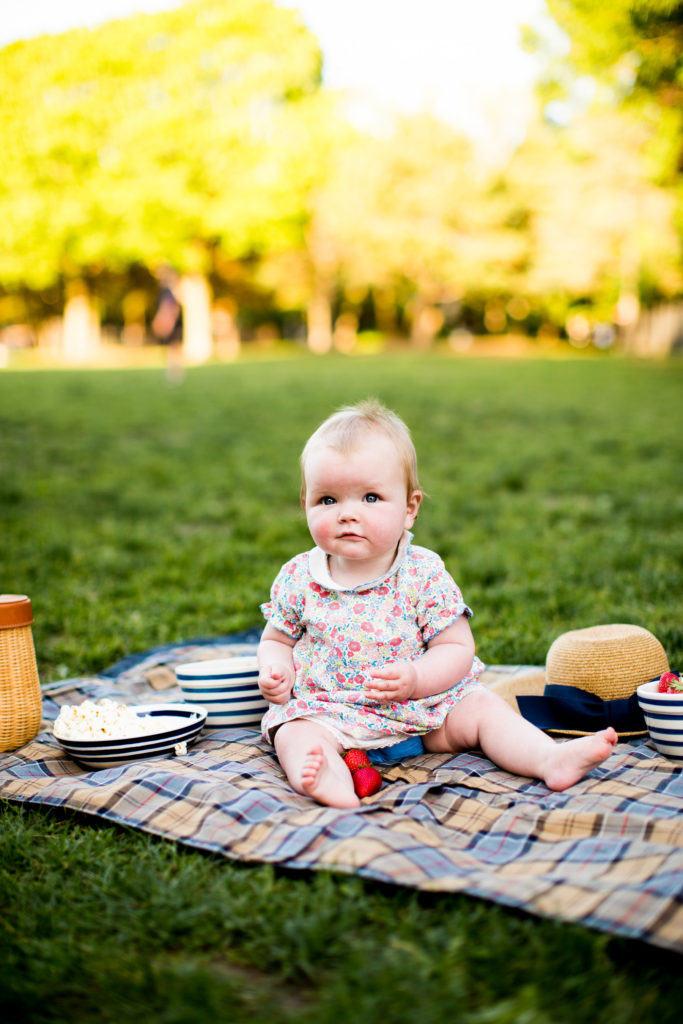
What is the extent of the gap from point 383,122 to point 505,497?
2890 cm

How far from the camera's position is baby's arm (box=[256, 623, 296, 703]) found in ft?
9.05

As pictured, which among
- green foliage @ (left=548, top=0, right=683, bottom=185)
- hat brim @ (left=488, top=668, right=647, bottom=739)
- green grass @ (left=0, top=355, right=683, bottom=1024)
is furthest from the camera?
green foliage @ (left=548, top=0, right=683, bottom=185)

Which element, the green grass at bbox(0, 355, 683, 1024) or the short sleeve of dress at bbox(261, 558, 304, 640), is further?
the short sleeve of dress at bbox(261, 558, 304, 640)

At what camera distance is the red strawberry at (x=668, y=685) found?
2744mm

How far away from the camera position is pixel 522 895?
1911 millimetres

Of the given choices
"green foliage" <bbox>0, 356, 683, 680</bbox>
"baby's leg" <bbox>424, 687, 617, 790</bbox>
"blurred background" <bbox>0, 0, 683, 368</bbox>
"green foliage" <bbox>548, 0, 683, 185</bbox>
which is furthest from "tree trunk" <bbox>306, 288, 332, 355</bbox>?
"baby's leg" <bbox>424, 687, 617, 790</bbox>

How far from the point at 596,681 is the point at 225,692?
126 cm

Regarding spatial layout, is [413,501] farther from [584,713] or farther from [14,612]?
[14,612]

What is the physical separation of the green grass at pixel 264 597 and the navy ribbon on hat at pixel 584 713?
0.78m

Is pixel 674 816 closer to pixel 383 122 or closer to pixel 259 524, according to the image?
pixel 259 524

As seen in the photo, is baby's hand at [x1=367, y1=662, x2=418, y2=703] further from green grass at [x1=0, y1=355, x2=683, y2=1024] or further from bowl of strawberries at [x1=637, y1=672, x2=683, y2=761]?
bowl of strawberries at [x1=637, y1=672, x2=683, y2=761]

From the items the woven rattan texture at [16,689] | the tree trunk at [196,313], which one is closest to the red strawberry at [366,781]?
the woven rattan texture at [16,689]

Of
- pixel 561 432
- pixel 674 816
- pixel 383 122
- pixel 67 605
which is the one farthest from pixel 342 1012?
pixel 383 122

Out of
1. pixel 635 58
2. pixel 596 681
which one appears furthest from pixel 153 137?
pixel 596 681
